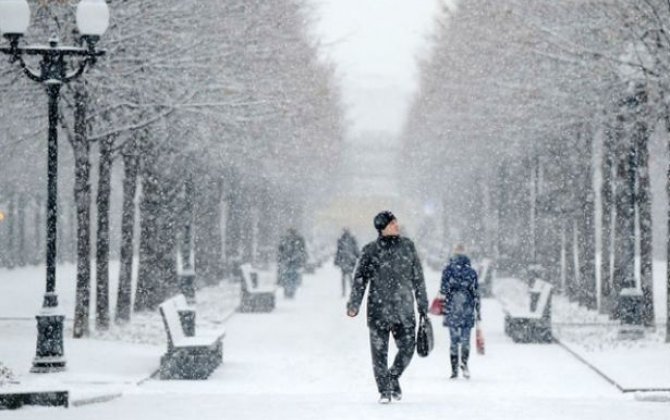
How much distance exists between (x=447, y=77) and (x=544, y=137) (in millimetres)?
5970

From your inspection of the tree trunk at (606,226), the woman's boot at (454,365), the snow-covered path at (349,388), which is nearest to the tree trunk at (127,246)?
the snow-covered path at (349,388)

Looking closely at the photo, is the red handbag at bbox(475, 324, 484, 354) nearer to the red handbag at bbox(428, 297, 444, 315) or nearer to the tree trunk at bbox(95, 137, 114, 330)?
the red handbag at bbox(428, 297, 444, 315)

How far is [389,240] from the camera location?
13406 mm

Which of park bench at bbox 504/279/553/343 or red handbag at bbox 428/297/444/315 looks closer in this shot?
red handbag at bbox 428/297/444/315

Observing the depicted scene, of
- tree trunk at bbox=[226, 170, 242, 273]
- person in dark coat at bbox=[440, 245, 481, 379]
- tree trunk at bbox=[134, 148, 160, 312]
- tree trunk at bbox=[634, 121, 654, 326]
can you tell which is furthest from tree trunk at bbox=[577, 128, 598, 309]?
tree trunk at bbox=[226, 170, 242, 273]

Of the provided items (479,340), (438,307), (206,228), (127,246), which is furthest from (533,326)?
(206,228)

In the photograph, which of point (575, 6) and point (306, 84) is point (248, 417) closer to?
point (575, 6)

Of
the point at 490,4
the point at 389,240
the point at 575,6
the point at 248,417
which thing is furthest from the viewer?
the point at 490,4

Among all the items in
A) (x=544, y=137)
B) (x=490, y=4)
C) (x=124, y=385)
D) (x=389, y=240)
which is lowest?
(x=124, y=385)

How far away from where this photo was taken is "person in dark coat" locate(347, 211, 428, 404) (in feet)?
43.5

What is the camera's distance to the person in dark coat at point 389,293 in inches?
523

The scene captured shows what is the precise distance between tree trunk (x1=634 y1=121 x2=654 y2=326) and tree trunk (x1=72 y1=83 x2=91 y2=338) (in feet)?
31.3

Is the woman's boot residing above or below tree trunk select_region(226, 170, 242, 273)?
below

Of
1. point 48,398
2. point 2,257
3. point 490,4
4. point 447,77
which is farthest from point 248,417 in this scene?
point 2,257
